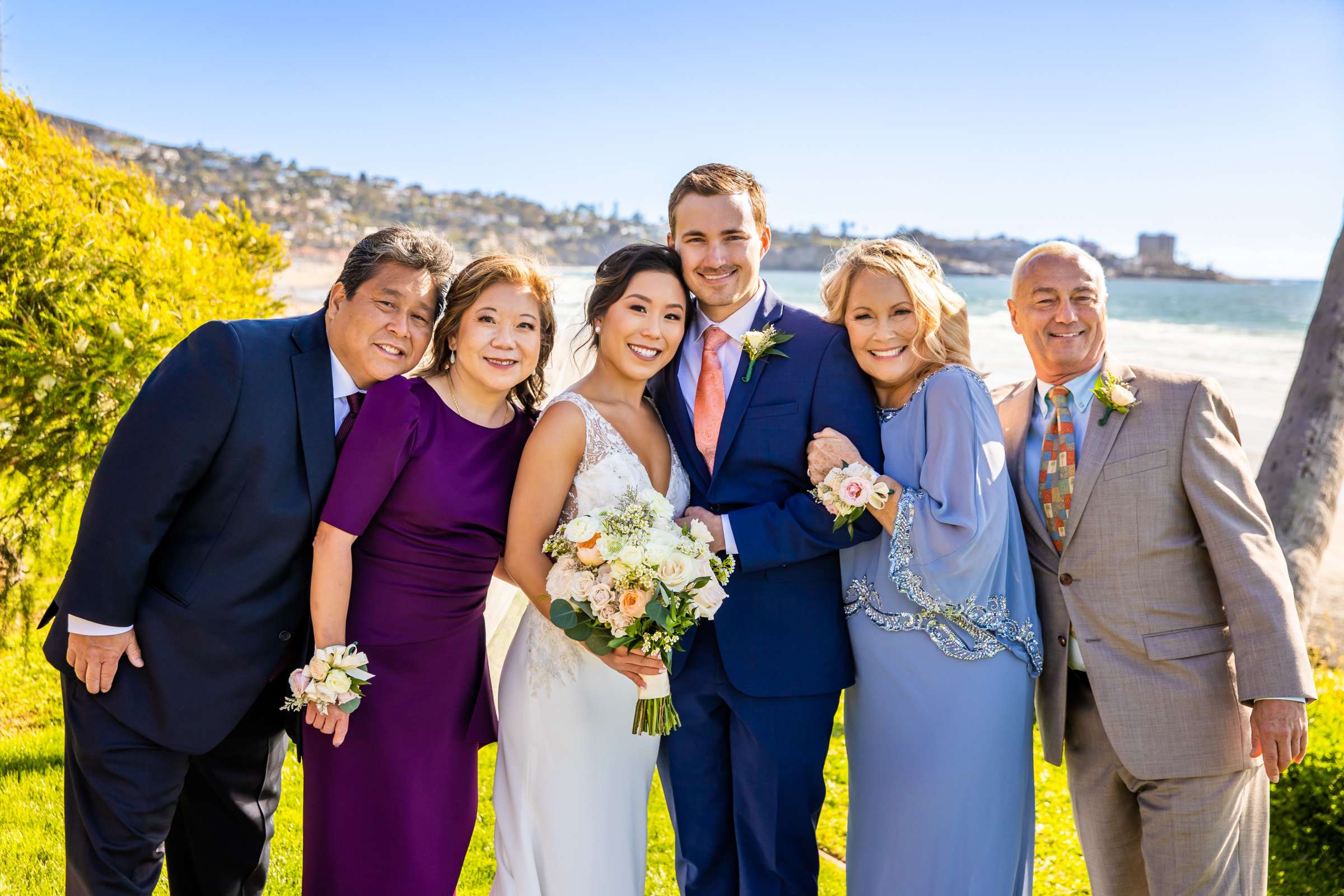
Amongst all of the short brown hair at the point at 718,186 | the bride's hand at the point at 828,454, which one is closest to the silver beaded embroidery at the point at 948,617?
the bride's hand at the point at 828,454

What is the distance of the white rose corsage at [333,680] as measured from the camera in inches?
126

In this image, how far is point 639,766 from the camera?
3.74 m

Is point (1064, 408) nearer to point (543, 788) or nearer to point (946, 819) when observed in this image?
point (946, 819)

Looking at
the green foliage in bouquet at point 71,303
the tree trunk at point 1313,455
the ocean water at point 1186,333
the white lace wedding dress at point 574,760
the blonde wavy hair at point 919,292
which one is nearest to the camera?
the white lace wedding dress at point 574,760

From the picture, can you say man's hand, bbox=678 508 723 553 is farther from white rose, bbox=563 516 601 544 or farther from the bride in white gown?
white rose, bbox=563 516 601 544

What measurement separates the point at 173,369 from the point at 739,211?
213 cm

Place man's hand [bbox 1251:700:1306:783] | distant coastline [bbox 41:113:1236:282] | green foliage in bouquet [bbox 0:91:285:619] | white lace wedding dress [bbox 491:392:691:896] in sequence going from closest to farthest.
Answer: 1. man's hand [bbox 1251:700:1306:783]
2. white lace wedding dress [bbox 491:392:691:896]
3. green foliage in bouquet [bbox 0:91:285:619]
4. distant coastline [bbox 41:113:1236:282]

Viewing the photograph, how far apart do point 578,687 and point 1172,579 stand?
218 centimetres

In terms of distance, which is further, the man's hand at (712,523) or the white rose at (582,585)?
the man's hand at (712,523)

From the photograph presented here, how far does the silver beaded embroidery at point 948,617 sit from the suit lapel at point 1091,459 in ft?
1.25

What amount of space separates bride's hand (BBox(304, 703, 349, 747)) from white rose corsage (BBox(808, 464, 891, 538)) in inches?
70.8

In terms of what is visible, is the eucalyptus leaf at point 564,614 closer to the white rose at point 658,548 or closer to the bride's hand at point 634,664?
the bride's hand at point 634,664

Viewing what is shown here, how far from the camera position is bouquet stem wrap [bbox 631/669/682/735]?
347 centimetres

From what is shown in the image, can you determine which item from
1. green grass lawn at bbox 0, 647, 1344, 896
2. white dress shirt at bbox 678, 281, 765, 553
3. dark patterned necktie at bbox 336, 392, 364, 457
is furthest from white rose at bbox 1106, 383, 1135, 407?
dark patterned necktie at bbox 336, 392, 364, 457
